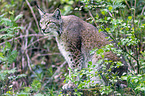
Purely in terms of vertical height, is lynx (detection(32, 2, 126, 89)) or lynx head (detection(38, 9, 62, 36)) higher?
lynx head (detection(38, 9, 62, 36))

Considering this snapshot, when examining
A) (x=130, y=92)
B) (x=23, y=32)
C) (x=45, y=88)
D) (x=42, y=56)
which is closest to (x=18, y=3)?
(x=23, y=32)

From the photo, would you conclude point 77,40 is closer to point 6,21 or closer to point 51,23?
point 51,23

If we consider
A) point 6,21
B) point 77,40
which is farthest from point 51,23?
point 6,21

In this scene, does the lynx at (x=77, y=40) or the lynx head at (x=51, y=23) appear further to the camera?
the lynx at (x=77, y=40)

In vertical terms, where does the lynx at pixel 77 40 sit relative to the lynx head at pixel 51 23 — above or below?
below

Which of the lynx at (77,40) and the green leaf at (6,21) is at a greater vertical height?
the green leaf at (6,21)

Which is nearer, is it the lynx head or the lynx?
the lynx head

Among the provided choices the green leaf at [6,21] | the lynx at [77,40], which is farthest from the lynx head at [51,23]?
A: the green leaf at [6,21]

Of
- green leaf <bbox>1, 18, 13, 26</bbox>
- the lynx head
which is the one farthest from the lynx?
green leaf <bbox>1, 18, 13, 26</bbox>

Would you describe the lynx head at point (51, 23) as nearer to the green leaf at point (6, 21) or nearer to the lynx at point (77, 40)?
the lynx at point (77, 40)

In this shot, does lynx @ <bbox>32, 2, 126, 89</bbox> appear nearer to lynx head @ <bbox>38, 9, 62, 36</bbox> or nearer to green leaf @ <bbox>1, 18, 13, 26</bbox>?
lynx head @ <bbox>38, 9, 62, 36</bbox>

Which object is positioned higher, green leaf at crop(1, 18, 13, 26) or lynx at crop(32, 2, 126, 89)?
green leaf at crop(1, 18, 13, 26)

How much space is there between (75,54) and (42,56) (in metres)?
2.66

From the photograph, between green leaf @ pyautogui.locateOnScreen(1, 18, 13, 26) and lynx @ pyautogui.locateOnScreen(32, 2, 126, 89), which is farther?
lynx @ pyautogui.locateOnScreen(32, 2, 126, 89)
